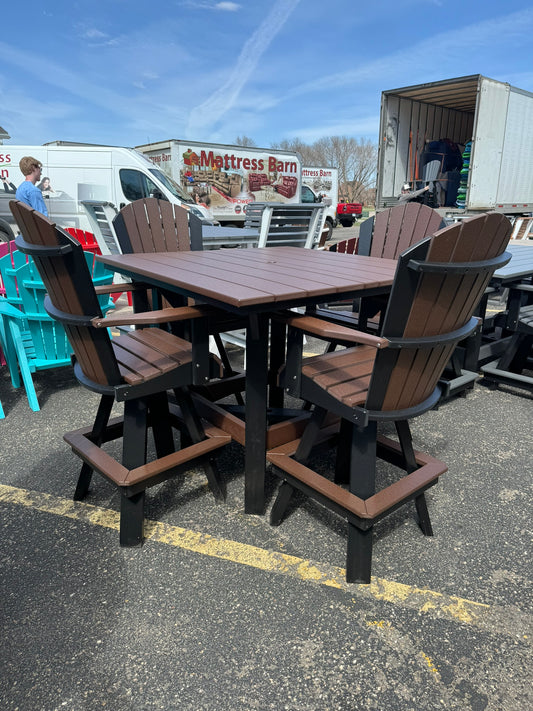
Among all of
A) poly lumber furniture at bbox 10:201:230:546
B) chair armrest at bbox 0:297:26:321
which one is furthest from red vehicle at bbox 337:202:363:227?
poly lumber furniture at bbox 10:201:230:546

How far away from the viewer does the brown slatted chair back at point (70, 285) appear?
167 centimetres

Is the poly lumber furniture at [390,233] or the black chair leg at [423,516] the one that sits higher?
the poly lumber furniture at [390,233]

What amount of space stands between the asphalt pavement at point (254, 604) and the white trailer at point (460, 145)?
827cm

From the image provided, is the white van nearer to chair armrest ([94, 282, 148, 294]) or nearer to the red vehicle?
chair armrest ([94, 282, 148, 294])

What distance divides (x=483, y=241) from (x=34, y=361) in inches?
118

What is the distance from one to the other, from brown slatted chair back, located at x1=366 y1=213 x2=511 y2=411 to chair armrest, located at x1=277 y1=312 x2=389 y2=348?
0.06m

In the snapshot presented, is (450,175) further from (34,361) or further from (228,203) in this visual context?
(34,361)

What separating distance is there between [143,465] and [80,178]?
9.21 m

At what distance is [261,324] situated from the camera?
6.38ft

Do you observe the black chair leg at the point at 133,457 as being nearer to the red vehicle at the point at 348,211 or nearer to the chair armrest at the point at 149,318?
the chair armrest at the point at 149,318

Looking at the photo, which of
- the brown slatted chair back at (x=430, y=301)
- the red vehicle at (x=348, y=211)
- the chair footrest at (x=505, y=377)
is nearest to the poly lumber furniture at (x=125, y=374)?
the brown slatted chair back at (x=430, y=301)

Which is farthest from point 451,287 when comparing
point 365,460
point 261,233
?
point 261,233

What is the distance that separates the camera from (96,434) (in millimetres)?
2318

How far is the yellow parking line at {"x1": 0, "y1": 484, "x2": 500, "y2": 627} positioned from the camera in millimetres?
1721
